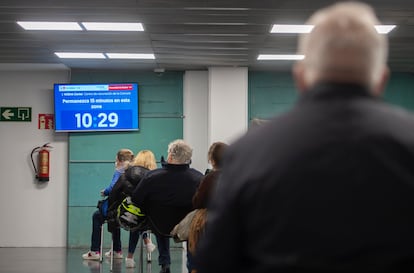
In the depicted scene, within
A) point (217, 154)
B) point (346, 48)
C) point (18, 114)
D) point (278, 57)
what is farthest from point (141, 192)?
point (18, 114)

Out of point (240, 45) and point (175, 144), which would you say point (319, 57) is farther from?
point (240, 45)

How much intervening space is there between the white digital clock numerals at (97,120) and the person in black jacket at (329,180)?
31.4 feet

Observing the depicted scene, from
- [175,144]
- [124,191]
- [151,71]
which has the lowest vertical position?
[124,191]

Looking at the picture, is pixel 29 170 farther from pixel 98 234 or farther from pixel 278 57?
pixel 278 57

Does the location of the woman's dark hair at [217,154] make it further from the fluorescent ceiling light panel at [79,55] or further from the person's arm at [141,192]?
the fluorescent ceiling light panel at [79,55]

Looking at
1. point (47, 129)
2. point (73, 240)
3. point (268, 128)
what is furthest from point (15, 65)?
point (268, 128)

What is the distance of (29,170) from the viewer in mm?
11109

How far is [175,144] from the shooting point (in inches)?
243

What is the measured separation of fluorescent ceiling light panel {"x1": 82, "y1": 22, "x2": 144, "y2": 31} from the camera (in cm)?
772

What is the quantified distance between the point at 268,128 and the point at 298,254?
0.27 metres

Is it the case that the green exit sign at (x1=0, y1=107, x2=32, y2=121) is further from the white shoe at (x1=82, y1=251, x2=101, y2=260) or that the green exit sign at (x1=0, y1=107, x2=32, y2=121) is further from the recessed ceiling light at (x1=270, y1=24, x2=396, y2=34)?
the recessed ceiling light at (x1=270, y1=24, x2=396, y2=34)

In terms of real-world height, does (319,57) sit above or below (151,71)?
below

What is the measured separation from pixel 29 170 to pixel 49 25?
3.89m

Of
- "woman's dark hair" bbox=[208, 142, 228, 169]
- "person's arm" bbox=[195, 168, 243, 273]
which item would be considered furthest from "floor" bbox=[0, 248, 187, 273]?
"person's arm" bbox=[195, 168, 243, 273]
